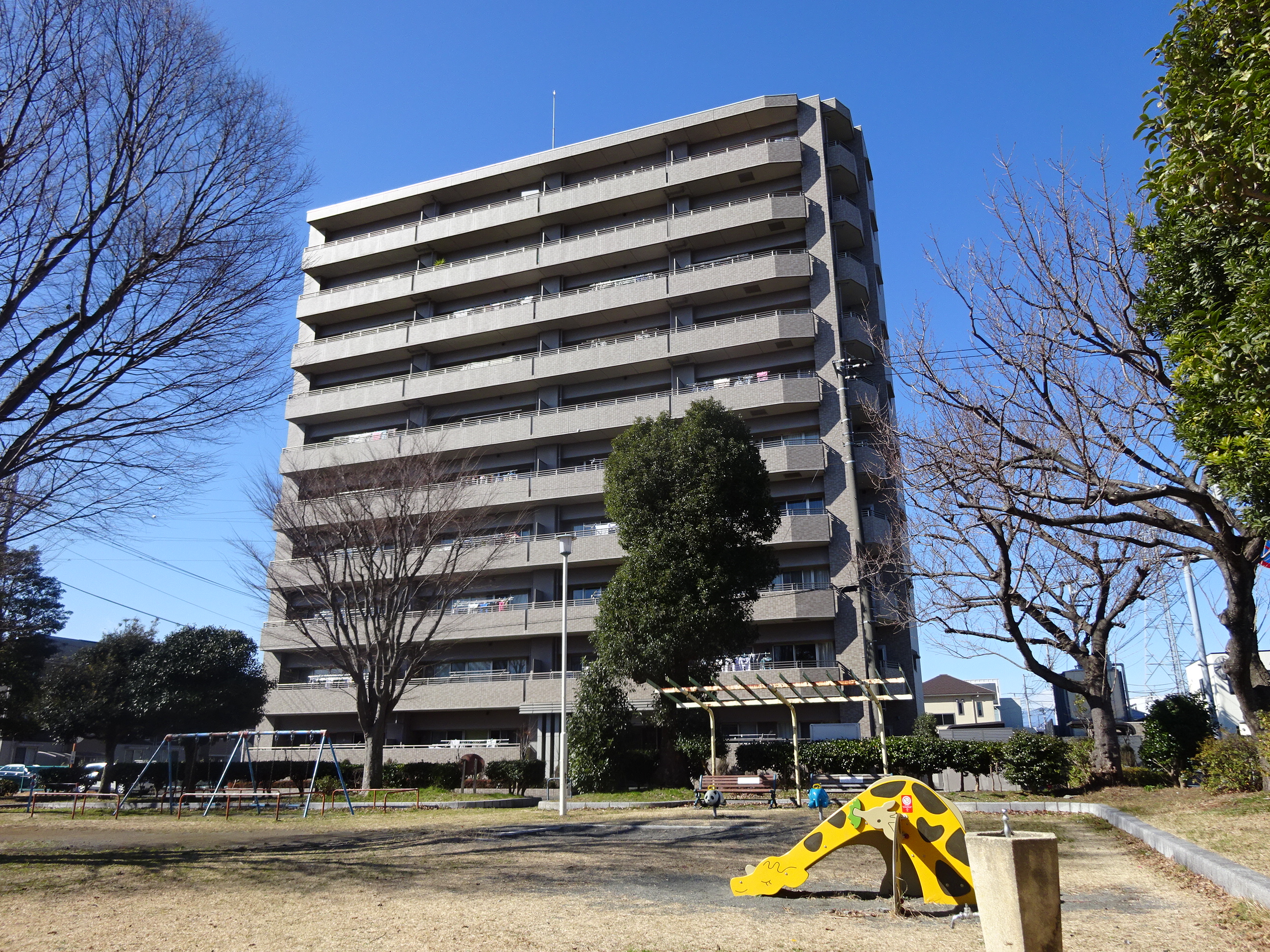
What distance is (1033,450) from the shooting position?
496 inches

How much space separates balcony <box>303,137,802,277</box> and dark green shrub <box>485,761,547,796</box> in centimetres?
2209

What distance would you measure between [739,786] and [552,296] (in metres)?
26.3

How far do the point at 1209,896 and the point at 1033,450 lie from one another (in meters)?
6.73

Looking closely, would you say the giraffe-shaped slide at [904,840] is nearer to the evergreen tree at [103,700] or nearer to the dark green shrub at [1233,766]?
the dark green shrub at [1233,766]

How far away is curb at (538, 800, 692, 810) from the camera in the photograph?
2069 cm

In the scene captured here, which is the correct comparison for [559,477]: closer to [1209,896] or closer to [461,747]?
[461,747]

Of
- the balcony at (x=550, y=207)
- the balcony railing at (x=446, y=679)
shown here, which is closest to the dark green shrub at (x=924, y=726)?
the balcony railing at (x=446, y=679)

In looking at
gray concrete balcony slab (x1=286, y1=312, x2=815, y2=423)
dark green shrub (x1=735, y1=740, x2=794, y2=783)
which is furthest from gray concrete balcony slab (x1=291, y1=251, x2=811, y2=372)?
dark green shrub (x1=735, y1=740, x2=794, y2=783)

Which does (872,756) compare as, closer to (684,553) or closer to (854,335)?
(684,553)

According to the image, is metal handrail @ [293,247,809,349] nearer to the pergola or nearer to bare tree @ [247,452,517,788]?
bare tree @ [247,452,517,788]

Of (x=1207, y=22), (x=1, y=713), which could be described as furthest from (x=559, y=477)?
(x=1207, y=22)

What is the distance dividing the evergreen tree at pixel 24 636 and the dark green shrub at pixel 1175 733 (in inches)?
1182

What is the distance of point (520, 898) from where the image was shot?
830 cm

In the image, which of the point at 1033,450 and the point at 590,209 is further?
the point at 590,209
